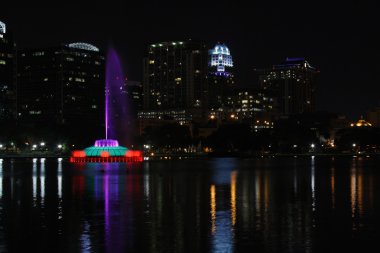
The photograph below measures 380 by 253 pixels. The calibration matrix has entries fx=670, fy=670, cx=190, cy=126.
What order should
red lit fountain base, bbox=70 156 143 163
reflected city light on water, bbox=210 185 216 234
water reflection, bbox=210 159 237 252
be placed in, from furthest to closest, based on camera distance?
red lit fountain base, bbox=70 156 143 163 → reflected city light on water, bbox=210 185 216 234 → water reflection, bbox=210 159 237 252

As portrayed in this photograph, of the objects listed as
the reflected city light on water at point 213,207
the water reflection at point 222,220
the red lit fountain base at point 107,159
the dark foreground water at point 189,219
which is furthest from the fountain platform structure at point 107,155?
the water reflection at point 222,220

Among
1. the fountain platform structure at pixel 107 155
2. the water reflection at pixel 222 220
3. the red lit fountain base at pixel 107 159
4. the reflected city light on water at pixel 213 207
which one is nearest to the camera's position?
the water reflection at pixel 222 220

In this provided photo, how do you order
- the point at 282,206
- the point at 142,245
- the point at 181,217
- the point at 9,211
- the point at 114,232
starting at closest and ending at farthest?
the point at 142,245 < the point at 114,232 < the point at 181,217 < the point at 9,211 < the point at 282,206

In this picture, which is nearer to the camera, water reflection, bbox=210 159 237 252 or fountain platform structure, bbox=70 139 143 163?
water reflection, bbox=210 159 237 252

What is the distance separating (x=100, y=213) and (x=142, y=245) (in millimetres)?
11615

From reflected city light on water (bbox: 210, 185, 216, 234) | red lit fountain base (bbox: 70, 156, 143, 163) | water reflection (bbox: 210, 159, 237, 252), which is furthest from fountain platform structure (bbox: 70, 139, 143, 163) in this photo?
water reflection (bbox: 210, 159, 237, 252)

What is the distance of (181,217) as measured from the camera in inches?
1484

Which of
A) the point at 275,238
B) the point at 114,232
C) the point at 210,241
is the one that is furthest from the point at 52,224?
the point at 275,238

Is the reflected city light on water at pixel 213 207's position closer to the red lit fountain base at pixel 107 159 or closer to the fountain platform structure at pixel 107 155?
the red lit fountain base at pixel 107 159

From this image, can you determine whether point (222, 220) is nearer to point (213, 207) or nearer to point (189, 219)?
point (189, 219)

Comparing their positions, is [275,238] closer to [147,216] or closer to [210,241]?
[210,241]

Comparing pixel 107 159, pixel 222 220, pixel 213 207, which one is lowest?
pixel 222 220

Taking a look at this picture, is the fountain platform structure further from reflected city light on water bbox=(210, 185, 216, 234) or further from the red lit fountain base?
reflected city light on water bbox=(210, 185, 216, 234)

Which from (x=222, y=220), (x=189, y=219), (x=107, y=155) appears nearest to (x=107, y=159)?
(x=107, y=155)
